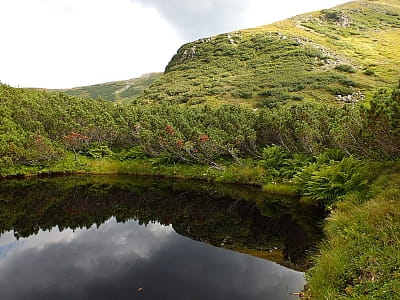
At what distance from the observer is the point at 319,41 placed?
3935 inches

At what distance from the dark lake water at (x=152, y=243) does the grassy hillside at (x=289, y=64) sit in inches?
1508

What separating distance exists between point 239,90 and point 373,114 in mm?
56071

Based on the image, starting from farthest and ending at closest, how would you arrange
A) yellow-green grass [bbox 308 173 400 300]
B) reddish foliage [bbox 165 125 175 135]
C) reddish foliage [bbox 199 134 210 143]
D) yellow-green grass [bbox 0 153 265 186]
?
reddish foliage [bbox 165 125 175 135] < reddish foliage [bbox 199 134 210 143] < yellow-green grass [bbox 0 153 265 186] < yellow-green grass [bbox 308 173 400 300]

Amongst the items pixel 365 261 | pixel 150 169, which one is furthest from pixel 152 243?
pixel 150 169

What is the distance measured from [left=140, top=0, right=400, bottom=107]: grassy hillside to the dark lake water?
38305mm

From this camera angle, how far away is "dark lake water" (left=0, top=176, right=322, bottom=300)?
45.9 ft

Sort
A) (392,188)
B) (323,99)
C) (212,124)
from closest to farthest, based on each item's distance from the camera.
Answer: (392,188), (212,124), (323,99)

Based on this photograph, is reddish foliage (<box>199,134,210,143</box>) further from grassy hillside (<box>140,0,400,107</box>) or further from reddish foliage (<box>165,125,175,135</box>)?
grassy hillside (<box>140,0,400,107</box>)

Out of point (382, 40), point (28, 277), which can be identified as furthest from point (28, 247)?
point (382, 40)

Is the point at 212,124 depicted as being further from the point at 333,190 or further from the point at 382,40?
the point at 382,40

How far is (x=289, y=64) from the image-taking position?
270 ft

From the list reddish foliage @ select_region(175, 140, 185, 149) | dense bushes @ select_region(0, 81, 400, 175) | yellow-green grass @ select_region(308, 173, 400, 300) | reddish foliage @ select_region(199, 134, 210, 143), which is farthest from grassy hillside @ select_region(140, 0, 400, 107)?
yellow-green grass @ select_region(308, 173, 400, 300)

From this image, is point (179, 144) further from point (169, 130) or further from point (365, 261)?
point (365, 261)

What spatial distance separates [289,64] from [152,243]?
7165 cm
